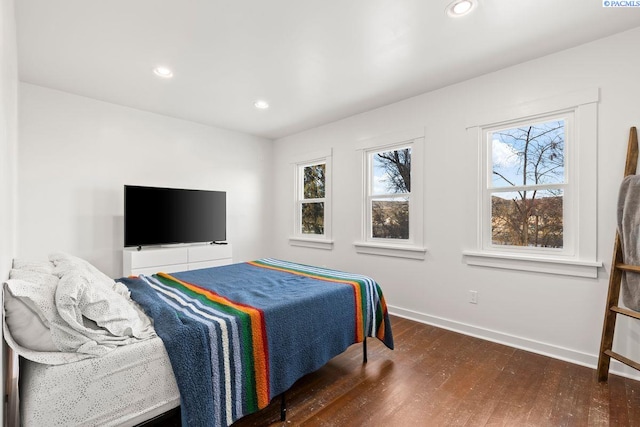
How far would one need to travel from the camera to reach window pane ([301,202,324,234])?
465cm

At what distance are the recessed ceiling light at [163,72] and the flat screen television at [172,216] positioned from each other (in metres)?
1.40

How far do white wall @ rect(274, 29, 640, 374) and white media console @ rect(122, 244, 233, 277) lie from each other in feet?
5.28

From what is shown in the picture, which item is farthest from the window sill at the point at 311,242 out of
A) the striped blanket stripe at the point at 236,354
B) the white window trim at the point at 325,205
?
the striped blanket stripe at the point at 236,354

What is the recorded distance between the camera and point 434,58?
2578 mm

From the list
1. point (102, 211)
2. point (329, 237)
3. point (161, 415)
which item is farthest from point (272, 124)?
point (161, 415)

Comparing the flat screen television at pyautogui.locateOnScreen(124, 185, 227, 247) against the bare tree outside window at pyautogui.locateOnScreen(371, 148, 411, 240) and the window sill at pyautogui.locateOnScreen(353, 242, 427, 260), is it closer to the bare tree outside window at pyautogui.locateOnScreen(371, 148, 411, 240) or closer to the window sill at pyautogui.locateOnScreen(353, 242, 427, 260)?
the window sill at pyautogui.locateOnScreen(353, 242, 427, 260)

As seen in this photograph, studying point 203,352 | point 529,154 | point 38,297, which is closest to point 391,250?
point 529,154

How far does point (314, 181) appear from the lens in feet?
15.7

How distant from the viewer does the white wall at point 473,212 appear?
226 centimetres

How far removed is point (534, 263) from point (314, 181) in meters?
3.05

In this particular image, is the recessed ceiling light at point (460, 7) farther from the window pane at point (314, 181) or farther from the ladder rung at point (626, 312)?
the window pane at point (314, 181)

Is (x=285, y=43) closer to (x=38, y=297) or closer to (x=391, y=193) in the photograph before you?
(x=391, y=193)

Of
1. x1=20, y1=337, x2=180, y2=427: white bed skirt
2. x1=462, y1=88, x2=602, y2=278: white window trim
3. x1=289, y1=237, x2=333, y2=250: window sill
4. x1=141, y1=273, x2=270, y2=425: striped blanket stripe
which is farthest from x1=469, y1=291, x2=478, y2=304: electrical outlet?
x1=20, y1=337, x2=180, y2=427: white bed skirt

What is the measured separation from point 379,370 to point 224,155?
3.72 meters
